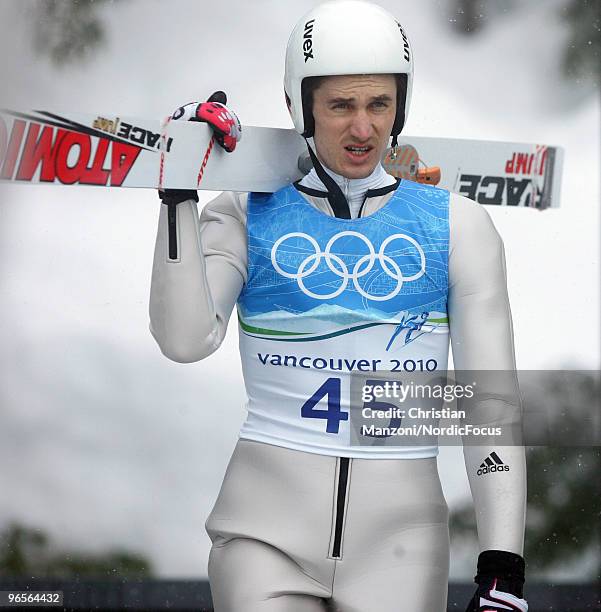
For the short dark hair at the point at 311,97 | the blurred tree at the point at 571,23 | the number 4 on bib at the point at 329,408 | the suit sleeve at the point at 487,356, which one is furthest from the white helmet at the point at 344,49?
the blurred tree at the point at 571,23

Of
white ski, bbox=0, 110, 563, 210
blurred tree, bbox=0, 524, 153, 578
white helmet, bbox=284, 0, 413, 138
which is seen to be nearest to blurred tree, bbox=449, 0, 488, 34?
blurred tree, bbox=0, 524, 153, 578

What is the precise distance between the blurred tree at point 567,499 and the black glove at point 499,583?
515 cm

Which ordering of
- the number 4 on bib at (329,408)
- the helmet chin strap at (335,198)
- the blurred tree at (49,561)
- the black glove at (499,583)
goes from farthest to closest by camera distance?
the blurred tree at (49,561), the helmet chin strap at (335,198), the number 4 on bib at (329,408), the black glove at (499,583)

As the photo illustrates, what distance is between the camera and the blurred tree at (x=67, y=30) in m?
6.86

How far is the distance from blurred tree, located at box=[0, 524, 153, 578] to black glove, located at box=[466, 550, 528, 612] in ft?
13.9

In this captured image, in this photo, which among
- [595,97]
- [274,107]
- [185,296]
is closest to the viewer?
[185,296]

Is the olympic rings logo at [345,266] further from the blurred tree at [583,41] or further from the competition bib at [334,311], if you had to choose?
the blurred tree at [583,41]

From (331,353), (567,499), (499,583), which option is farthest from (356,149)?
(567,499)

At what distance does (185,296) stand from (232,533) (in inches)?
22.2

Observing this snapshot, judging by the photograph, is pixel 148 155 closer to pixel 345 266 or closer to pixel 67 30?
pixel 345 266

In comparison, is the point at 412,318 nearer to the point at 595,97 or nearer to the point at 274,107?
the point at 274,107

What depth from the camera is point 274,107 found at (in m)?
5.95

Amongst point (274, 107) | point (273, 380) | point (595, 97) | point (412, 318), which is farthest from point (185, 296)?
point (595, 97)

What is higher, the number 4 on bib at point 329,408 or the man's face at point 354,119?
the man's face at point 354,119
